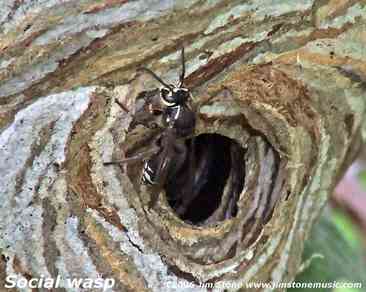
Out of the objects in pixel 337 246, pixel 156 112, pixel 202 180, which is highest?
pixel 156 112

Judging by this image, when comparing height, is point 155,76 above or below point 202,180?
above

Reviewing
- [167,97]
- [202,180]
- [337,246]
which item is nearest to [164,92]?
[167,97]

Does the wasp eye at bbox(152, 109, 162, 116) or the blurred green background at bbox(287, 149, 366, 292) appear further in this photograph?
the blurred green background at bbox(287, 149, 366, 292)

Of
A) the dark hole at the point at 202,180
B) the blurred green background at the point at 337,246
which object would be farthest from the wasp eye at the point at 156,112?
the blurred green background at the point at 337,246

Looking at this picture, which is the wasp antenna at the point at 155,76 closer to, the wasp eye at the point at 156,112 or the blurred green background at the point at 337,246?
the wasp eye at the point at 156,112

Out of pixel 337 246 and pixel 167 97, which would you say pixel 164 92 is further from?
pixel 337 246

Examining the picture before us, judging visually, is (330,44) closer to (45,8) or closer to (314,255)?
(45,8)

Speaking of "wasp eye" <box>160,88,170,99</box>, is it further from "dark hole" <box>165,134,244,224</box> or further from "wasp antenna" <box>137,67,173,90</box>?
"dark hole" <box>165,134,244,224</box>

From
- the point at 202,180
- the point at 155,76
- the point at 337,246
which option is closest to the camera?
the point at 155,76

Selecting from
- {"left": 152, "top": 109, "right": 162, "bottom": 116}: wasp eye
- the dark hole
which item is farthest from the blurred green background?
{"left": 152, "top": 109, "right": 162, "bottom": 116}: wasp eye

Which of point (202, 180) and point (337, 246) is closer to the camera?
point (202, 180)
